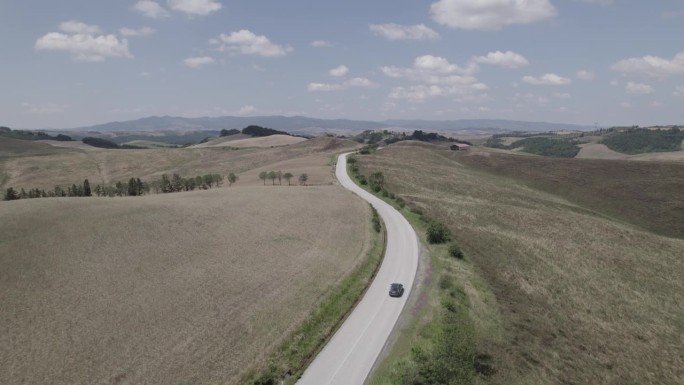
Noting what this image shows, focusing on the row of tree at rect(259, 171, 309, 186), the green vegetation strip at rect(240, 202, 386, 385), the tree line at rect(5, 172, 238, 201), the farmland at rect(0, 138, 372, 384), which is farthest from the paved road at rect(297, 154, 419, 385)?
the tree line at rect(5, 172, 238, 201)

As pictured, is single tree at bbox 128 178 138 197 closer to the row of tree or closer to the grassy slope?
the row of tree

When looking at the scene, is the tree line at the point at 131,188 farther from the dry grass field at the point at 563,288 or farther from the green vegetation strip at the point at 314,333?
the green vegetation strip at the point at 314,333

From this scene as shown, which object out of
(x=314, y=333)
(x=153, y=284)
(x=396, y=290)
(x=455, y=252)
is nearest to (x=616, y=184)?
(x=455, y=252)

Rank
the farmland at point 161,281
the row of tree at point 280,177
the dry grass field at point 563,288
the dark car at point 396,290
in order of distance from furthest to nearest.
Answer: the row of tree at point 280,177 < the dark car at point 396,290 < the dry grass field at point 563,288 < the farmland at point 161,281

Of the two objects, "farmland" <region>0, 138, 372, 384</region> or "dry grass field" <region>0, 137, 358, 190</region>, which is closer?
"farmland" <region>0, 138, 372, 384</region>

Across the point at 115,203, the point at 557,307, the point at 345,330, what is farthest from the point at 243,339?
the point at 115,203

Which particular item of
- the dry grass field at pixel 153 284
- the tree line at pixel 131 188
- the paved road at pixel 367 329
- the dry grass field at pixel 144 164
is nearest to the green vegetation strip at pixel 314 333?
the paved road at pixel 367 329

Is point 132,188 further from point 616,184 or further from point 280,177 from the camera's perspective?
point 616,184
